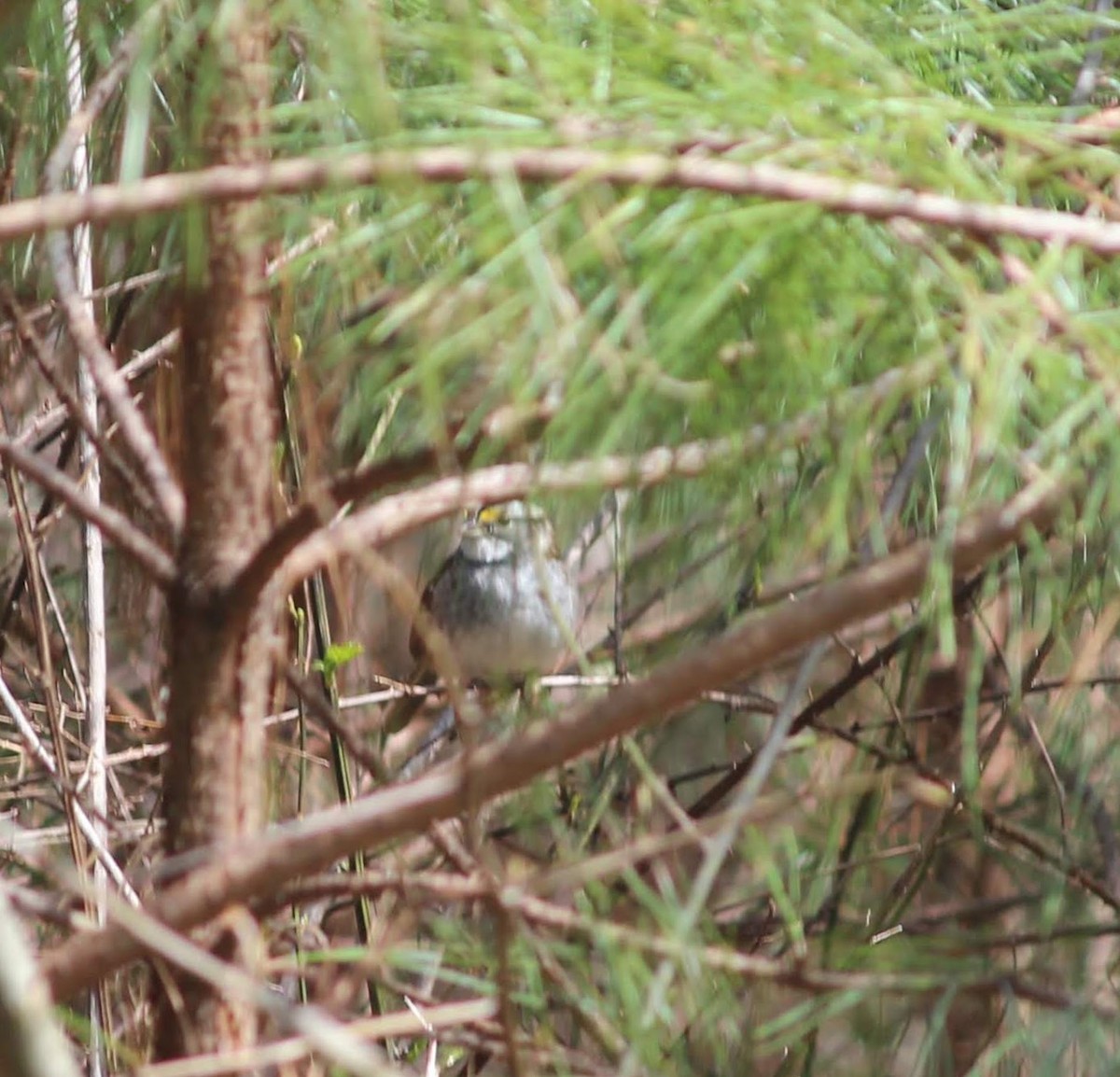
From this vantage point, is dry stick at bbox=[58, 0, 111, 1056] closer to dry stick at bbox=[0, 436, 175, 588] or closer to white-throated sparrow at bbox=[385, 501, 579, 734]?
dry stick at bbox=[0, 436, 175, 588]

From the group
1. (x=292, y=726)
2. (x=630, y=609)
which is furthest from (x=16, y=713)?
(x=630, y=609)

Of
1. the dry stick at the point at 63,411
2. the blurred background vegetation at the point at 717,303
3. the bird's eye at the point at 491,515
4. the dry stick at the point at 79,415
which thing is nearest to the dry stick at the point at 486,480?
the blurred background vegetation at the point at 717,303

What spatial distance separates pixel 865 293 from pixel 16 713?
0.57 m

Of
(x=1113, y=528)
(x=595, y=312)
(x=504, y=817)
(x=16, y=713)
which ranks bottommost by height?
(x=504, y=817)

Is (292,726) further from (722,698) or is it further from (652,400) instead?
(652,400)

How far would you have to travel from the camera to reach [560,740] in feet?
1.93

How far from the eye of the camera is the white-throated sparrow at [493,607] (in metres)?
2.11

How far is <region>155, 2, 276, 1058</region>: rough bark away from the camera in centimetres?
82

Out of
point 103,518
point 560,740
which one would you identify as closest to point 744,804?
point 560,740

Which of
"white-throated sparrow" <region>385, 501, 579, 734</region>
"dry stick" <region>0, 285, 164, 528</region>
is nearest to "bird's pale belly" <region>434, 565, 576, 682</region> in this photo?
"white-throated sparrow" <region>385, 501, 579, 734</region>

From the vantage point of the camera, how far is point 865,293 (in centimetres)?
65

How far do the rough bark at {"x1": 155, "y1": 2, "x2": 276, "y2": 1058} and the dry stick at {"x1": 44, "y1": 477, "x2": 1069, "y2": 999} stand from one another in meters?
0.18

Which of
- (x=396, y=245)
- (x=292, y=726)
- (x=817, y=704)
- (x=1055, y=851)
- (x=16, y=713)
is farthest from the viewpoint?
(x=292, y=726)

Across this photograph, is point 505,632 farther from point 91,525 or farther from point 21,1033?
point 21,1033
